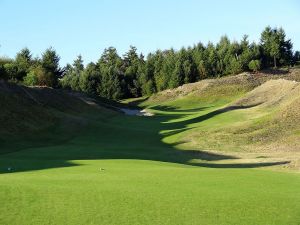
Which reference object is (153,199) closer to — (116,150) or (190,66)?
(116,150)

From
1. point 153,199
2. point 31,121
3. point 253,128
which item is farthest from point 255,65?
point 153,199

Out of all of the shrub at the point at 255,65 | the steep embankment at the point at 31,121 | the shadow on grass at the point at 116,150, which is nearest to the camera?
the shadow on grass at the point at 116,150

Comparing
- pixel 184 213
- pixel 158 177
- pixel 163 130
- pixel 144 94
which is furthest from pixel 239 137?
pixel 144 94

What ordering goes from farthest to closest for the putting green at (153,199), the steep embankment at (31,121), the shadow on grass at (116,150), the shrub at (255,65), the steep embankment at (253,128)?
1. the shrub at (255,65)
2. the steep embankment at (31,121)
3. the steep embankment at (253,128)
4. the shadow on grass at (116,150)
5. the putting green at (153,199)

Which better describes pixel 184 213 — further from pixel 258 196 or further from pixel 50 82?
pixel 50 82

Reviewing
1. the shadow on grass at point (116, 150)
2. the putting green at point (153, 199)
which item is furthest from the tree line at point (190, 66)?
the putting green at point (153, 199)

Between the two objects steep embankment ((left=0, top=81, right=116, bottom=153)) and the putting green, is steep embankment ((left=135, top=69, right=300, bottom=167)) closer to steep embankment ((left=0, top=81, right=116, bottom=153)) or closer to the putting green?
steep embankment ((left=0, top=81, right=116, bottom=153))

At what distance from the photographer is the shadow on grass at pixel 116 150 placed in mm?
22656

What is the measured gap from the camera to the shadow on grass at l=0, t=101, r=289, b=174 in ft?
74.3

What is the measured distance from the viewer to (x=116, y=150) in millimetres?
32375

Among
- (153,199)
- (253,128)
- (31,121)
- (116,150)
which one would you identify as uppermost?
(31,121)

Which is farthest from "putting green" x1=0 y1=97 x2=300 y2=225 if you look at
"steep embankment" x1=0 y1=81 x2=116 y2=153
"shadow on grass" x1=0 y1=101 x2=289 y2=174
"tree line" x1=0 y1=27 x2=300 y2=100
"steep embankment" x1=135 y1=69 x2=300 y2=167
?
"tree line" x1=0 y1=27 x2=300 y2=100

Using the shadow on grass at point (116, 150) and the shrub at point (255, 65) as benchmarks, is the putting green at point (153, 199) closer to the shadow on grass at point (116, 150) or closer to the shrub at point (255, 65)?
the shadow on grass at point (116, 150)

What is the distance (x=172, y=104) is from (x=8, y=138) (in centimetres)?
5361
